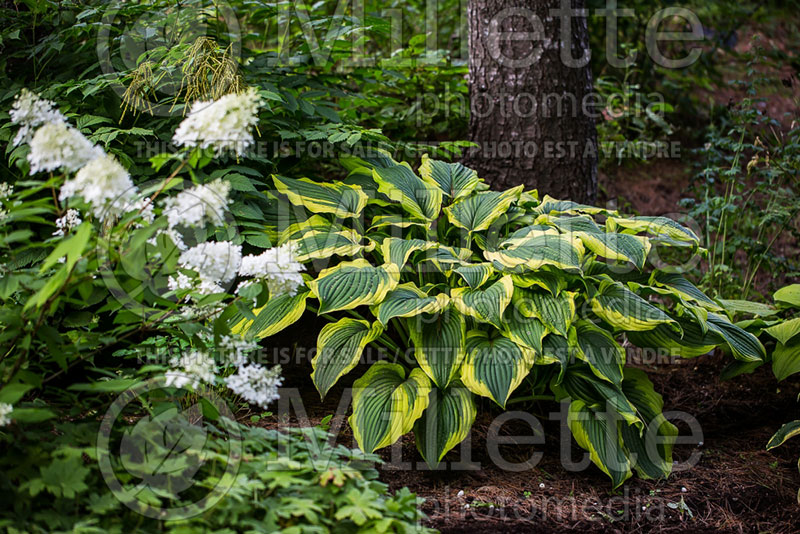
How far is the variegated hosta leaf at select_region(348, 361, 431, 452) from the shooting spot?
175cm

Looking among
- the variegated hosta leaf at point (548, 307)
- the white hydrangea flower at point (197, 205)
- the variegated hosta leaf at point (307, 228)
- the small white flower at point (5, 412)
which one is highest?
the white hydrangea flower at point (197, 205)

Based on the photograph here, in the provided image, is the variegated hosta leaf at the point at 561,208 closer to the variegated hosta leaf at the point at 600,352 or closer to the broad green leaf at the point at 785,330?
the variegated hosta leaf at the point at 600,352

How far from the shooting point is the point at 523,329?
1.87 m

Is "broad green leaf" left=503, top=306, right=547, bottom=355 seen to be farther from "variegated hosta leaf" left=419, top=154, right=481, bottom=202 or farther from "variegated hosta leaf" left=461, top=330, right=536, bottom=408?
"variegated hosta leaf" left=419, top=154, right=481, bottom=202

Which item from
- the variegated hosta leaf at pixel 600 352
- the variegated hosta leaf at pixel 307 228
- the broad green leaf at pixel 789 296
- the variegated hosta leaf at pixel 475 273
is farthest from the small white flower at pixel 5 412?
the broad green leaf at pixel 789 296

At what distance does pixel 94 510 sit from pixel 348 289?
942 mm

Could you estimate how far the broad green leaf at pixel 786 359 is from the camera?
2062 mm

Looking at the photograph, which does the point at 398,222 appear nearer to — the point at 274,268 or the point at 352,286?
the point at 352,286

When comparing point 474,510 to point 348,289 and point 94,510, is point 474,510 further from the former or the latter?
point 94,510

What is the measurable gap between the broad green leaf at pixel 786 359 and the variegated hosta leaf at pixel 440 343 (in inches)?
45.1

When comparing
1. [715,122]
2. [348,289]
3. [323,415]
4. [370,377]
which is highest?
[715,122]

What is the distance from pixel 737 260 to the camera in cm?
396

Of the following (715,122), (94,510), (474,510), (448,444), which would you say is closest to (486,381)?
(448,444)

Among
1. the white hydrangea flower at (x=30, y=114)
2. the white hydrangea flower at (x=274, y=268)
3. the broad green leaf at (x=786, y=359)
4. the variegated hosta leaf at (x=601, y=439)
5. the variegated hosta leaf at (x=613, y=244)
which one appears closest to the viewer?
the white hydrangea flower at (x=30, y=114)
